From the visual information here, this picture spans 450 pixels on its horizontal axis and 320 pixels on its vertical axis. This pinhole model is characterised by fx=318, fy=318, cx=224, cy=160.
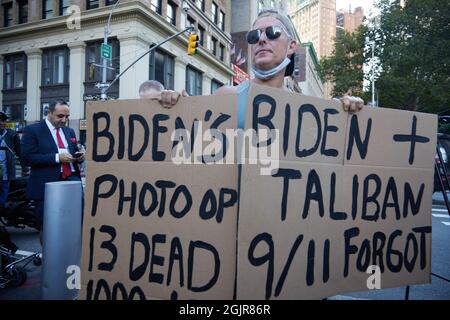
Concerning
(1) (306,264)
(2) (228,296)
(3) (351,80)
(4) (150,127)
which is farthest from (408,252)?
(3) (351,80)

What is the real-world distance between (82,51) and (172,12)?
6744mm

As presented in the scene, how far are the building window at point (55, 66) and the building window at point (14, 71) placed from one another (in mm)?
2399

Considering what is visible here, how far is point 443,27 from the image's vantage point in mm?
18656

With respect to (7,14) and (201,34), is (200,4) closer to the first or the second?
(201,34)

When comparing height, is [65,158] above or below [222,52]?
below

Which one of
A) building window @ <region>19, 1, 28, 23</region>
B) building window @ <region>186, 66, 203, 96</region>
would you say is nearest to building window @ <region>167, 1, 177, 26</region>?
building window @ <region>186, 66, 203, 96</region>

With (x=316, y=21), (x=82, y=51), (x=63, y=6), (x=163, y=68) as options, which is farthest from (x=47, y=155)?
(x=316, y=21)

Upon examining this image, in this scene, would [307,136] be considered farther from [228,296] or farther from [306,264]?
[228,296]

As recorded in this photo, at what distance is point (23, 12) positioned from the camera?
893 inches

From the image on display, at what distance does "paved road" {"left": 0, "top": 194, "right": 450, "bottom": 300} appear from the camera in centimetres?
271

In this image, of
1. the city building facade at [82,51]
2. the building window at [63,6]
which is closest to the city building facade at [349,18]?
the city building facade at [82,51]

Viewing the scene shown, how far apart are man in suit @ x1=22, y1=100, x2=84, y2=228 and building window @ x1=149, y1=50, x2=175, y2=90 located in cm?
1723

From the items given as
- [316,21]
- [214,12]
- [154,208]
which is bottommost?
[154,208]

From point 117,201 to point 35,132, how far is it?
6.69 feet
